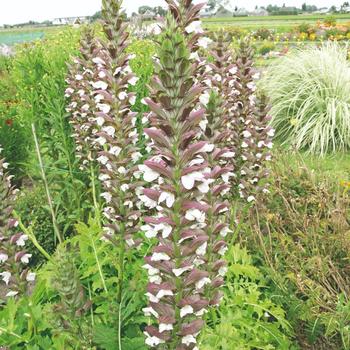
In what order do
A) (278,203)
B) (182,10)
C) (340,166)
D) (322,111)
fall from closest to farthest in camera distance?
(182,10) → (278,203) → (340,166) → (322,111)

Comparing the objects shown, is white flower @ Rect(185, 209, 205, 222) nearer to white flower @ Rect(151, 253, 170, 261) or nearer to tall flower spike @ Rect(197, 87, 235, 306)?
white flower @ Rect(151, 253, 170, 261)

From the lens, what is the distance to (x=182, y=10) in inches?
89.6

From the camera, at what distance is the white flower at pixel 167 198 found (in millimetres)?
1703

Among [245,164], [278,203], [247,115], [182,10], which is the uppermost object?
[182,10]

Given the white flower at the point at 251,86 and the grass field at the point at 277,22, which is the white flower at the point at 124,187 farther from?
the grass field at the point at 277,22

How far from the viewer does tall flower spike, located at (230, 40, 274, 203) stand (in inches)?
140

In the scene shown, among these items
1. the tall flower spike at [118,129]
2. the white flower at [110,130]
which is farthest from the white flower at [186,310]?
the white flower at [110,130]

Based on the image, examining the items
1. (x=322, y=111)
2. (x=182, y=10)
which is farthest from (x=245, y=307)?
(x=322, y=111)

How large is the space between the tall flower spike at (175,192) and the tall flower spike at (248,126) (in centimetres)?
181

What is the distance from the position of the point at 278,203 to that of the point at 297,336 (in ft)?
5.22

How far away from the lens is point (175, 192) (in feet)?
5.72

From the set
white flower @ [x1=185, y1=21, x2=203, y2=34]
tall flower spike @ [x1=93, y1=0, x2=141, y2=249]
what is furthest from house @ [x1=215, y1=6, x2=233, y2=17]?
white flower @ [x1=185, y1=21, x2=203, y2=34]

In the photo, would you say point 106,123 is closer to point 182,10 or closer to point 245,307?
point 182,10

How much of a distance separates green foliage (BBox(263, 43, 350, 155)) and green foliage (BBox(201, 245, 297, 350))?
3.92 m
